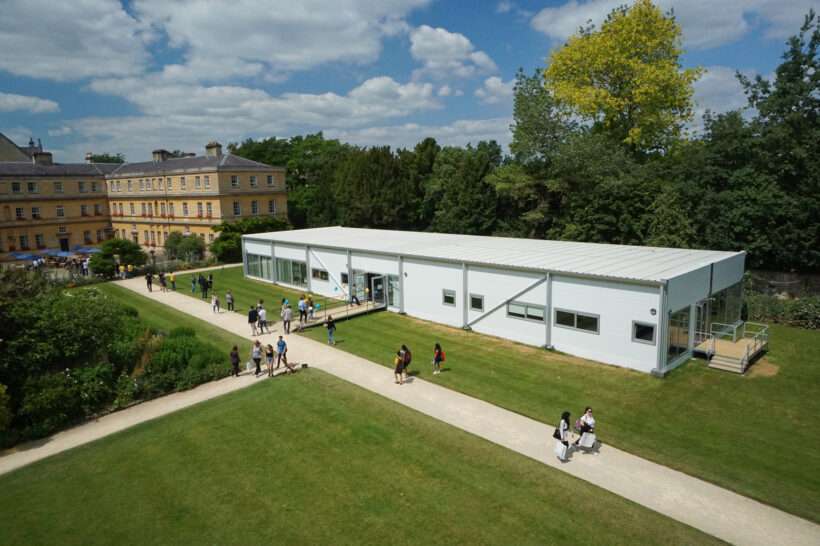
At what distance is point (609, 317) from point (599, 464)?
8.53 m

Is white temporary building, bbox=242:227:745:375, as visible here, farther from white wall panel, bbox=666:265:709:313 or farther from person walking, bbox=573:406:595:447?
person walking, bbox=573:406:595:447

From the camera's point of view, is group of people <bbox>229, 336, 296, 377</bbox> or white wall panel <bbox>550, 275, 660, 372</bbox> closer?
white wall panel <bbox>550, 275, 660, 372</bbox>

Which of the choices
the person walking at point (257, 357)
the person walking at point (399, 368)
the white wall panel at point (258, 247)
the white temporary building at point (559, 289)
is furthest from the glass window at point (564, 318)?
the white wall panel at point (258, 247)

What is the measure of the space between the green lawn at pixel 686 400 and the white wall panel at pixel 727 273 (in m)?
3.27

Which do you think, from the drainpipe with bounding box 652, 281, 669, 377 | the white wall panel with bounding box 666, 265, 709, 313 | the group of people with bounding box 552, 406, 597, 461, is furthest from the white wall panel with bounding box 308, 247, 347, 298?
the group of people with bounding box 552, 406, 597, 461

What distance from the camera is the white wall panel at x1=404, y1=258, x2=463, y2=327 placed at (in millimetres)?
26953

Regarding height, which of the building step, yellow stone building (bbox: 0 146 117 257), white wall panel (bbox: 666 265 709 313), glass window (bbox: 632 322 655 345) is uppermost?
yellow stone building (bbox: 0 146 117 257)

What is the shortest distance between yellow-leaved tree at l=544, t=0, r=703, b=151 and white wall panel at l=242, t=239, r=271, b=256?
2633cm

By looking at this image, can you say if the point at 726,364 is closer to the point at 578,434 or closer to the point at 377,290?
the point at 578,434

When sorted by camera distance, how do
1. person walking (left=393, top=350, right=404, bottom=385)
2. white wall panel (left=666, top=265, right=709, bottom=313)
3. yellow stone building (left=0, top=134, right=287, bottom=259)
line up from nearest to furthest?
person walking (left=393, top=350, right=404, bottom=385) → white wall panel (left=666, top=265, right=709, bottom=313) → yellow stone building (left=0, top=134, right=287, bottom=259)

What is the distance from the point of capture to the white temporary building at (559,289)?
2031cm

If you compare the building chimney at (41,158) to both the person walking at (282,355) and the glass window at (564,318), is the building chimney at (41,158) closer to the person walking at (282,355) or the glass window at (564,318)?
the person walking at (282,355)

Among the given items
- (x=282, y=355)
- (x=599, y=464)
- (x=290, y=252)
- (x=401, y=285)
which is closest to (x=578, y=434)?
(x=599, y=464)

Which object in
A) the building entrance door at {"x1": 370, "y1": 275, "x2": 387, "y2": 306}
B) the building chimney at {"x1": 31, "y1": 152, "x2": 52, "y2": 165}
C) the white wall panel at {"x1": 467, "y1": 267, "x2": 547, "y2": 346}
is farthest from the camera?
the building chimney at {"x1": 31, "y1": 152, "x2": 52, "y2": 165}
